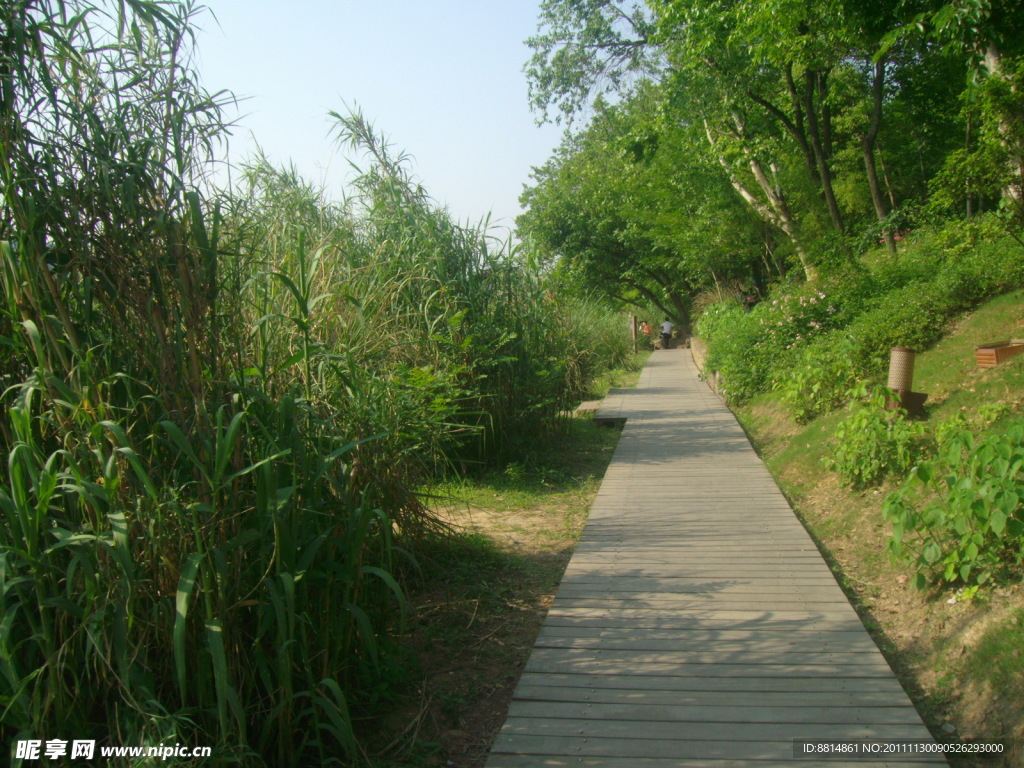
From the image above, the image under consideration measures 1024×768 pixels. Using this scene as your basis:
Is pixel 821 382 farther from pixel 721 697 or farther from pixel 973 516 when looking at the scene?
pixel 721 697

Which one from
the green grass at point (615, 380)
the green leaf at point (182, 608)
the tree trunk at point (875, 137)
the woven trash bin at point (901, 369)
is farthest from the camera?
the green grass at point (615, 380)

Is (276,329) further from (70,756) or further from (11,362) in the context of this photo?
(70,756)

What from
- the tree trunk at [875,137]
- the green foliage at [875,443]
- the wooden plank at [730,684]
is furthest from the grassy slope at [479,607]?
the tree trunk at [875,137]

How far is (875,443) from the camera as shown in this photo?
598 centimetres

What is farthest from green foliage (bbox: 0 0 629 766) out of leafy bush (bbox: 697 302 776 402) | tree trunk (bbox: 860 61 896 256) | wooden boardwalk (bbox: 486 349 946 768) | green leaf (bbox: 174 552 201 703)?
tree trunk (bbox: 860 61 896 256)

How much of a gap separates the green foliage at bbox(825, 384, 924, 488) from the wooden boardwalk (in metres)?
0.59

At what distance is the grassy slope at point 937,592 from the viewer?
3250 mm

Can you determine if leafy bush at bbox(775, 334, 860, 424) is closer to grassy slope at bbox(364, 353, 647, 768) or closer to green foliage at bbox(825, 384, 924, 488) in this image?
green foliage at bbox(825, 384, 924, 488)

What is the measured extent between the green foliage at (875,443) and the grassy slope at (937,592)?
0.16m

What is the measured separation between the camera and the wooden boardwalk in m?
2.98

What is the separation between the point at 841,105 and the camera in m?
16.8

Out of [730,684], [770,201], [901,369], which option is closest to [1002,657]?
[730,684]

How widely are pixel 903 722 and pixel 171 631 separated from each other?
2.69m

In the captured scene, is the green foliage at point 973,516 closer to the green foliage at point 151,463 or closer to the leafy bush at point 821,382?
the green foliage at point 151,463
